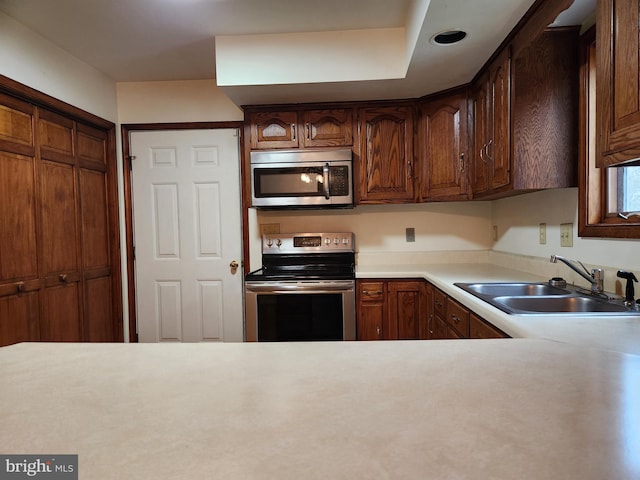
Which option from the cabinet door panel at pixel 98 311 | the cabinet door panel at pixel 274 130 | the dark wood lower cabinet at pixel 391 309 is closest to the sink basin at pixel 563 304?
the dark wood lower cabinet at pixel 391 309

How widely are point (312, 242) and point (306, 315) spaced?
703 mm

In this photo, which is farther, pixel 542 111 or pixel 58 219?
pixel 58 219

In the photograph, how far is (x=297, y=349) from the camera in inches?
32.6

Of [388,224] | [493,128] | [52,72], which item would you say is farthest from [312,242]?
[52,72]

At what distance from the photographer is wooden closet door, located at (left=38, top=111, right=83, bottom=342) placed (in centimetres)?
239

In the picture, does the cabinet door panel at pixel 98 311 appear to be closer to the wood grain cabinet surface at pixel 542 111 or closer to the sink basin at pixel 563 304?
the sink basin at pixel 563 304

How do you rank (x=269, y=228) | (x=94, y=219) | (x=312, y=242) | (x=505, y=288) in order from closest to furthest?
(x=505, y=288)
(x=94, y=219)
(x=312, y=242)
(x=269, y=228)

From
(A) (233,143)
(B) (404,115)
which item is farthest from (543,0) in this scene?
(A) (233,143)

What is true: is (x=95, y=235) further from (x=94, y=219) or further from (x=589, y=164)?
(x=589, y=164)

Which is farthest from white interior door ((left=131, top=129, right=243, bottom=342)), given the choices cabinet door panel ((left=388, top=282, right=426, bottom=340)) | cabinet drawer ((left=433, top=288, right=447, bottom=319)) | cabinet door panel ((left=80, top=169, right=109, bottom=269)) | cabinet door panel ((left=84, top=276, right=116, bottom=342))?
cabinet drawer ((left=433, top=288, right=447, bottom=319))

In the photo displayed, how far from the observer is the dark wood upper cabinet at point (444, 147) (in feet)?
8.32

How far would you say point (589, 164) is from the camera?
171 centimetres

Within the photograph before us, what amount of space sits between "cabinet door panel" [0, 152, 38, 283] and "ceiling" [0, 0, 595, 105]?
2.97 ft

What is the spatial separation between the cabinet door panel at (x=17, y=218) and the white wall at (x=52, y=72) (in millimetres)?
526
